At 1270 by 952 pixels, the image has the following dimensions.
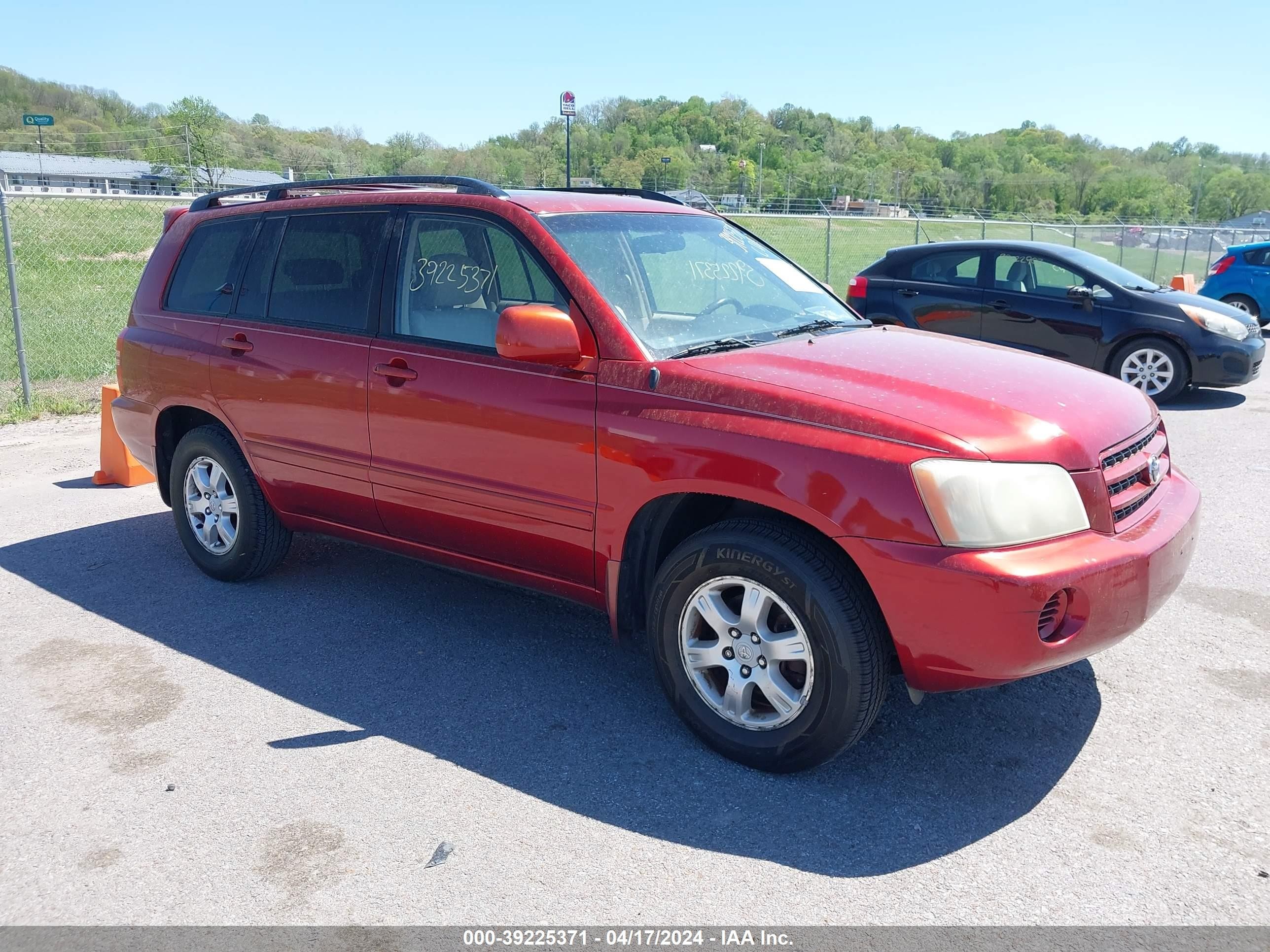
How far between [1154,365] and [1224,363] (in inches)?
24.1

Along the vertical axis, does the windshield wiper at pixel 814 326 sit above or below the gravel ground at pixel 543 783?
above

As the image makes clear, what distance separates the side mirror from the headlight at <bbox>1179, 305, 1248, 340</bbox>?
8.28 meters

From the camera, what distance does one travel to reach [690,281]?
164 inches

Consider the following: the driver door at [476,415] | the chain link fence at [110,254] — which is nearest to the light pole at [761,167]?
the chain link fence at [110,254]

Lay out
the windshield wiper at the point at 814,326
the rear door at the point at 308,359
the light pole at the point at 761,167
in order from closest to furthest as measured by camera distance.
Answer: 1. the windshield wiper at the point at 814,326
2. the rear door at the point at 308,359
3. the light pole at the point at 761,167

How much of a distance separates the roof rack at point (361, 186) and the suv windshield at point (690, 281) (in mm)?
470

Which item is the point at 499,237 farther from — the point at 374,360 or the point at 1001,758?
the point at 1001,758

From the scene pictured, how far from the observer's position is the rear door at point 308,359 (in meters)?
4.36

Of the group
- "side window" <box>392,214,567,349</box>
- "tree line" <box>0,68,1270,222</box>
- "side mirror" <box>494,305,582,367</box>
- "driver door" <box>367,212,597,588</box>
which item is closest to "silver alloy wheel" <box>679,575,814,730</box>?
"driver door" <box>367,212,597,588</box>

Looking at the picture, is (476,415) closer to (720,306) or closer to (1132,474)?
(720,306)

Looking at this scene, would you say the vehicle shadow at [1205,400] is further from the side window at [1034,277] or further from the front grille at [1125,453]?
the front grille at [1125,453]

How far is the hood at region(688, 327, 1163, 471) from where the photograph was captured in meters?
3.07

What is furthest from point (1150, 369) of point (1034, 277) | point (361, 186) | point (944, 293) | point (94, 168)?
point (94, 168)

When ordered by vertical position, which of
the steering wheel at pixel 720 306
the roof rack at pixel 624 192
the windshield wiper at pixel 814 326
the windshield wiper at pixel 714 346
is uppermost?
the roof rack at pixel 624 192
